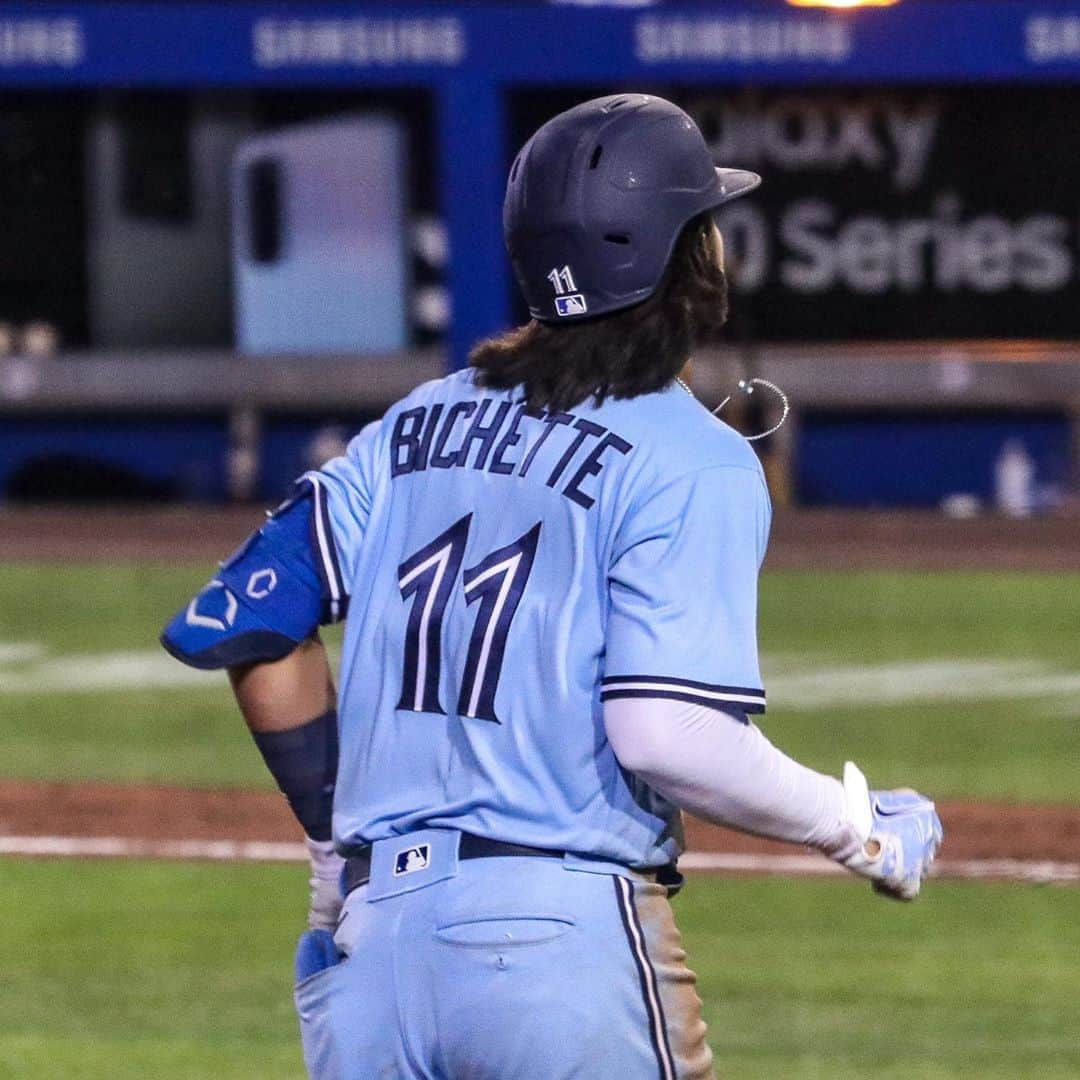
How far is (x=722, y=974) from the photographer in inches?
235

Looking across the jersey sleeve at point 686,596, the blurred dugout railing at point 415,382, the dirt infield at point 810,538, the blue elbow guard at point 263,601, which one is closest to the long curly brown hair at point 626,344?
the jersey sleeve at point 686,596

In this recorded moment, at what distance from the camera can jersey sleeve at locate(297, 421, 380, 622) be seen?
8.80 feet

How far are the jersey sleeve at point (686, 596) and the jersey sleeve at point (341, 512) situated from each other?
0.33 metres

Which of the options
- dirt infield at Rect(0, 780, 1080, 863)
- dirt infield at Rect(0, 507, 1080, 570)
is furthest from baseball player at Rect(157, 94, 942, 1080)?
dirt infield at Rect(0, 507, 1080, 570)

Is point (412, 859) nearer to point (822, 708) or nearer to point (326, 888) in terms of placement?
point (326, 888)

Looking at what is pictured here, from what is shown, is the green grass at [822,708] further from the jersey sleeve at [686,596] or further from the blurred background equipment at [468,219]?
the jersey sleeve at [686,596]

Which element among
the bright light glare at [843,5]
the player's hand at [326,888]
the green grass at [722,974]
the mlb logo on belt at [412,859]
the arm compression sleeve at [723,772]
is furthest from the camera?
the bright light glare at [843,5]

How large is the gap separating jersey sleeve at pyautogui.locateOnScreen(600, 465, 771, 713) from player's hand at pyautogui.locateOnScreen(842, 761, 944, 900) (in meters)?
0.22

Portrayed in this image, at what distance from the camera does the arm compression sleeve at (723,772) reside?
8.04ft

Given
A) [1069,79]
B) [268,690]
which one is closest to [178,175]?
[1069,79]

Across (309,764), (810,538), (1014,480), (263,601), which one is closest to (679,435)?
(263,601)

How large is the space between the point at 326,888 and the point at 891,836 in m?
0.64

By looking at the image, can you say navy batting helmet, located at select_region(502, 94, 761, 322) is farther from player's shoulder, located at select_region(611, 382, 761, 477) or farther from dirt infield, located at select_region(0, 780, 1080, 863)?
dirt infield, located at select_region(0, 780, 1080, 863)

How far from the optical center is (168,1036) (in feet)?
18.0
